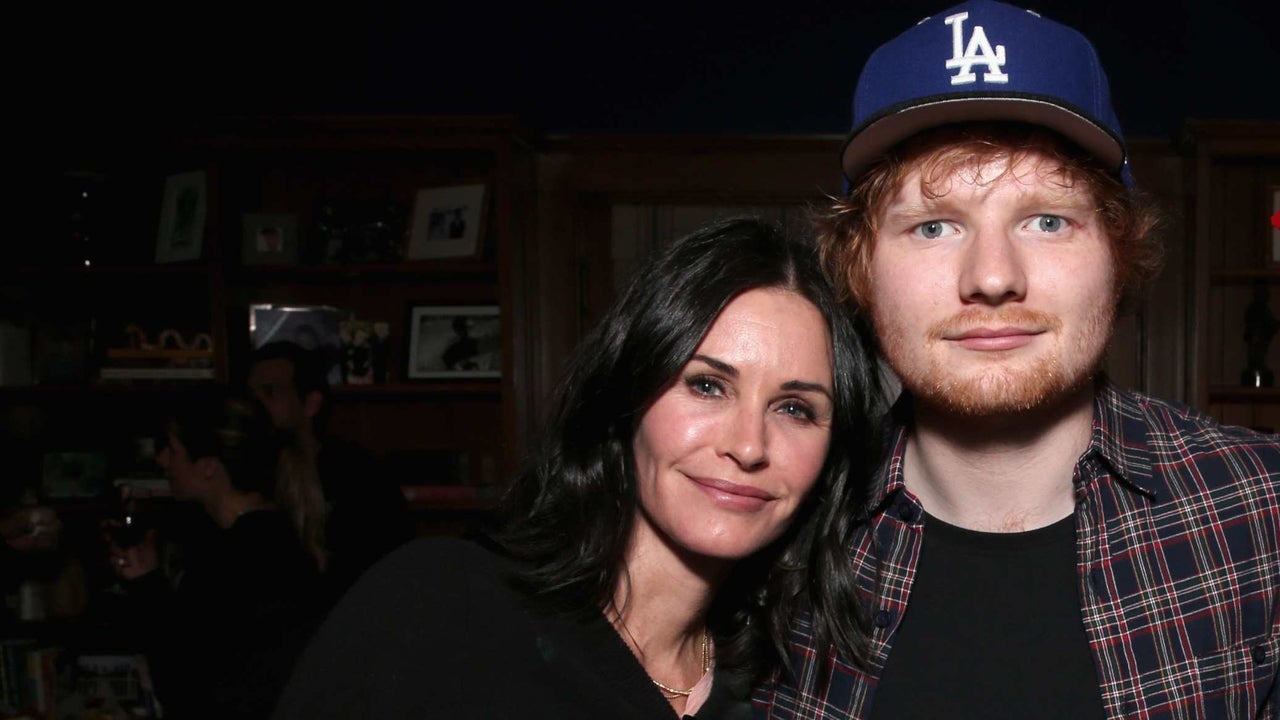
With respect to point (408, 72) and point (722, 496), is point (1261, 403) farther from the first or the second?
point (408, 72)

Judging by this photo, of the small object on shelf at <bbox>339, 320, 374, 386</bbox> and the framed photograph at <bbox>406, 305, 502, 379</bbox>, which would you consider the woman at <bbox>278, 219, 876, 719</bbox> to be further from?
the small object on shelf at <bbox>339, 320, 374, 386</bbox>

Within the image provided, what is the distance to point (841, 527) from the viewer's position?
153 centimetres

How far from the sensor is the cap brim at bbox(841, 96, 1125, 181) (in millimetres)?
1289

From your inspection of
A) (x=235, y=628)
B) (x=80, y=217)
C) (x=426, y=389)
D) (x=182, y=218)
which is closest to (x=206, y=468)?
(x=235, y=628)

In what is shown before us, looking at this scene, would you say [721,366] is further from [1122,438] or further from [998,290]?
[1122,438]

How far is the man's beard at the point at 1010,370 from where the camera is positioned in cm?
126

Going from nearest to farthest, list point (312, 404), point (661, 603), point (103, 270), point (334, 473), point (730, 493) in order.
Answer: point (730, 493) → point (661, 603) → point (334, 473) → point (312, 404) → point (103, 270)

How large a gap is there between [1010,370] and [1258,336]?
3420 millimetres

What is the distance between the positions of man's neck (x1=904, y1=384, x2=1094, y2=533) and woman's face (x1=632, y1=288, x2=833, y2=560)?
0.21 m

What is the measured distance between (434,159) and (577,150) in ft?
2.02

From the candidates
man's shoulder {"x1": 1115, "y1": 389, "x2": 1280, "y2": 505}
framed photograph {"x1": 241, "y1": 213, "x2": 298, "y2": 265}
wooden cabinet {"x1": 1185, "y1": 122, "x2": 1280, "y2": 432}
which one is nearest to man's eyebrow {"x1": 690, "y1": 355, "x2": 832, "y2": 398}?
man's shoulder {"x1": 1115, "y1": 389, "x2": 1280, "y2": 505}

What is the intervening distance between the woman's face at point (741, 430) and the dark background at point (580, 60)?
9.12 ft

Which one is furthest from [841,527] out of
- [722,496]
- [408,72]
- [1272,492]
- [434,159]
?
[408,72]

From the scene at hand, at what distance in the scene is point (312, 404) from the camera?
127 inches
